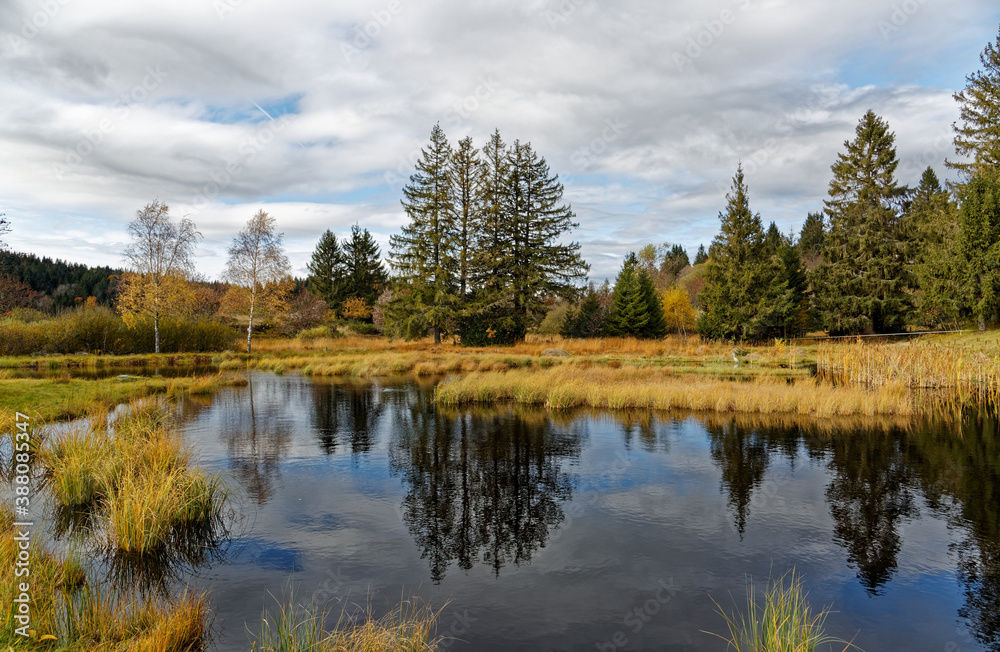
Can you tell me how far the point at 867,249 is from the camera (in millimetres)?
38125

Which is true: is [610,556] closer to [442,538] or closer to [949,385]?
[442,538]

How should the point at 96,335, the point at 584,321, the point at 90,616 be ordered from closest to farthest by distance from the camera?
the point at 90,616, the point at 96,335, the point at 584,321

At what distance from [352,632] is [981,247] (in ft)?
126

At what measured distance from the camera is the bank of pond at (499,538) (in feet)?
18.3

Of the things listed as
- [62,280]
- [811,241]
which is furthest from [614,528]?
[62,280]

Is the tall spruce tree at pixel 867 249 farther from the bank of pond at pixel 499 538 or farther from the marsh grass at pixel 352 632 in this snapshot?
the marsh grass at pixel 352 632

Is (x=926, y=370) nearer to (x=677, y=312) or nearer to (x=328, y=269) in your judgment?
(x=677, y=312)

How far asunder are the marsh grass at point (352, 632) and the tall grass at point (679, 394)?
13.3 metres

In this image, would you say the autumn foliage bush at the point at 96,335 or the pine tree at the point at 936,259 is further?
the pine tree at the point at 936,259

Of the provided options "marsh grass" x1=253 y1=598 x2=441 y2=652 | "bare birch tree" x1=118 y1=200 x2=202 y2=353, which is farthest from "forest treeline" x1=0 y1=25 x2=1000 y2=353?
"marsh grass" x1=253 y1=598 x2=441 y2=652

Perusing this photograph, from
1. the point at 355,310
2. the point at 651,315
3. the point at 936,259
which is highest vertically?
the point at 936,259

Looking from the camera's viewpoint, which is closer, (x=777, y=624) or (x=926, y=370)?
(x=777, y=624)

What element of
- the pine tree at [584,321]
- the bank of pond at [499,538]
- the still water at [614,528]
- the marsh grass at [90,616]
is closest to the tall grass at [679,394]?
the still water at [614,528]

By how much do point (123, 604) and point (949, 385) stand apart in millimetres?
25100
